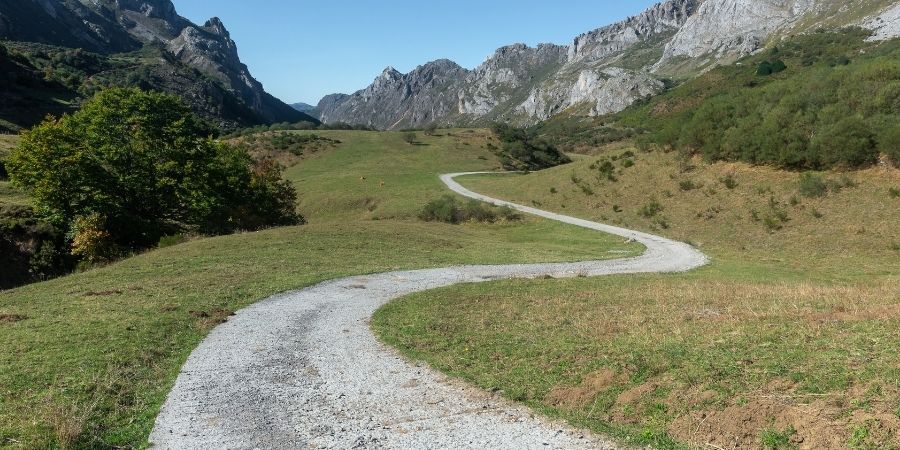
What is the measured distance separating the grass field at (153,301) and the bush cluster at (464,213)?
6.29 feet

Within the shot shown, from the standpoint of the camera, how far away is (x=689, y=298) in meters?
17.3

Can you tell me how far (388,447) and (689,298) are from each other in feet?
43.4

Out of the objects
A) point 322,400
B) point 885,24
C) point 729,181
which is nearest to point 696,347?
point 322,400

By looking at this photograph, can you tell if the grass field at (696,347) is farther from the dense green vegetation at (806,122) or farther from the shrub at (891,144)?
the dense green vegetation at (806,122)

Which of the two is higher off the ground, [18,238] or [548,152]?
[548,152]

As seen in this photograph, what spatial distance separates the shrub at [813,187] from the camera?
133 ft

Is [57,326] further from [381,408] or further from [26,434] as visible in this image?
[381,408]

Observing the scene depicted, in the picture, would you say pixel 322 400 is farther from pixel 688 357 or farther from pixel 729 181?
pixel 729 181

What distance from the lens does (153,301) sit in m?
18.2

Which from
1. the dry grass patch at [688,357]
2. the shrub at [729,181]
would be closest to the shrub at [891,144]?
the shrub at [729,181]

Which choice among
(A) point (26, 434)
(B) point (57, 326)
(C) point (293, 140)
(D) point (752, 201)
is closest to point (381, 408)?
(A) point (26, 434)

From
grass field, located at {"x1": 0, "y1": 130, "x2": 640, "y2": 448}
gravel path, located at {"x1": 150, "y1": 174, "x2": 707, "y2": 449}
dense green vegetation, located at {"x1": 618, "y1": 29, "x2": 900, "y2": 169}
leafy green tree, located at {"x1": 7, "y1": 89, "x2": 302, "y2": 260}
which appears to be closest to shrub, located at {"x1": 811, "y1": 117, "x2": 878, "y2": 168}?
dense green vegetation, located at {"x1": 618, "y1": 29, "x2": 900, "y2": 169}

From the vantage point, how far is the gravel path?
810 centimetres

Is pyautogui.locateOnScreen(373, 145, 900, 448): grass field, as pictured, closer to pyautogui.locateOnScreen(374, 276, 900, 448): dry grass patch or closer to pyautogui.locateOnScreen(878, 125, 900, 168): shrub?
pyautogui.locateOnScreen(374, 276, 900, 448): dry grass patch
